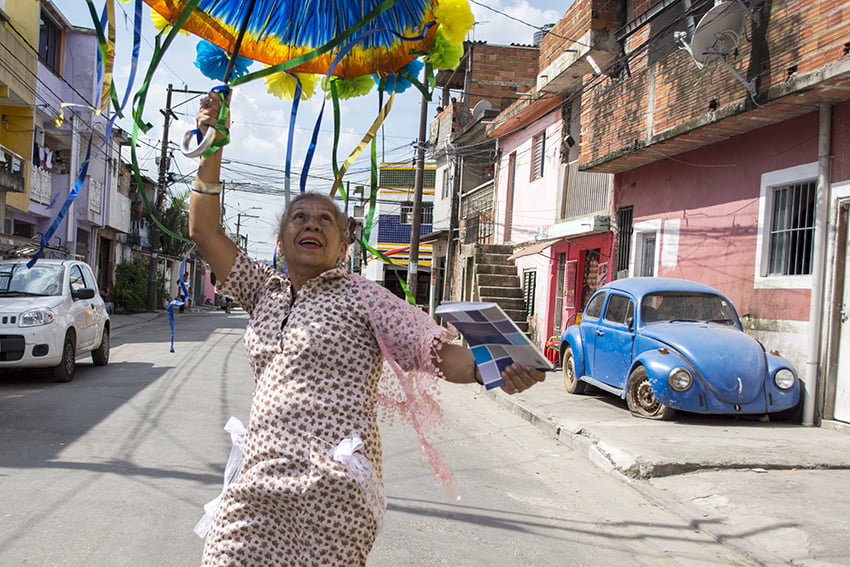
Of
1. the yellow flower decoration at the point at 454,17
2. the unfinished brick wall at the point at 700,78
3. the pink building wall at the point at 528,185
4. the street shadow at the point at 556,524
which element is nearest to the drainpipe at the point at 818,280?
the unfinished brick wall at the point at 700,78

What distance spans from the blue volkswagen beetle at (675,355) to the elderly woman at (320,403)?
642 centimetres

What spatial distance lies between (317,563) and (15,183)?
19.7 m

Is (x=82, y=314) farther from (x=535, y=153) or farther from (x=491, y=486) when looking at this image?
(x=535, y=153)

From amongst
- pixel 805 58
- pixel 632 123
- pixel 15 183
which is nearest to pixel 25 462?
pixel 805 58

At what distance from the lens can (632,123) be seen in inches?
504

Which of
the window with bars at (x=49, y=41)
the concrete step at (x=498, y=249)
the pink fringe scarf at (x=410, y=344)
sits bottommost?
the pink fringe scarf at (x=410, y=344)

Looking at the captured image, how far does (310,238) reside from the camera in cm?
243

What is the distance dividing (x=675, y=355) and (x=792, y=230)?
2.78 metres

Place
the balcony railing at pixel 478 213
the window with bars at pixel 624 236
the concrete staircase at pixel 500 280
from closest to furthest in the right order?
the window with bars at pixel 624 236, the concrete staircase at pixel 500 280, the balcony railing at pixel 478 213

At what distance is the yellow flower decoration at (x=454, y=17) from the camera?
2.64 metres

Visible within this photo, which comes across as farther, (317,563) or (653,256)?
(653,256)

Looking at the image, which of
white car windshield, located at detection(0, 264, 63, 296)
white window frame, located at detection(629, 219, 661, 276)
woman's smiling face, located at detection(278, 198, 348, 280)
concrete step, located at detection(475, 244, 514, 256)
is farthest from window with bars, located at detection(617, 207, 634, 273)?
woman's smiling face, located at detection(278, 198, 348, 280)

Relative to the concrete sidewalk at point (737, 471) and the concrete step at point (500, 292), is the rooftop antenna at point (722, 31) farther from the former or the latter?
the concrete step at point (500, 292)

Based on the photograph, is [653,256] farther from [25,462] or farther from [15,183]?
[15,183]
